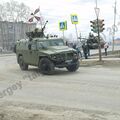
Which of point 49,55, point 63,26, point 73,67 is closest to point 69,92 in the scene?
point 49,55

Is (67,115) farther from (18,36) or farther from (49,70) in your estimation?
(18,36)

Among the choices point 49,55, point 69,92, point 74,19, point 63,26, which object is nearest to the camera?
point 69,92

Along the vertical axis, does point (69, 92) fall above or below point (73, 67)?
below

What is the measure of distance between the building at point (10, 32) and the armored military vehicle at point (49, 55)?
54.2m

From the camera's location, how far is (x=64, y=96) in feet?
39.8

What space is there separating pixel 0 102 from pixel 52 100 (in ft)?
5.05

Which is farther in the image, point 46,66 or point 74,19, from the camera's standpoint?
point 74,19

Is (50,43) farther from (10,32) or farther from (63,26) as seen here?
(10,32)

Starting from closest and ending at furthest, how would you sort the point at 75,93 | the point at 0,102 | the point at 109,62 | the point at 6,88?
the point at 0,102 → the point at 75,93 → the point at 6,88 → the point at 109,62

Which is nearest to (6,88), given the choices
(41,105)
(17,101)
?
(17,101)

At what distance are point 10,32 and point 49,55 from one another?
60420mm

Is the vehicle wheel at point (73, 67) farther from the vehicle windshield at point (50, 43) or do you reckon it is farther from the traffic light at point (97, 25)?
the traffic light at point (97, 25)

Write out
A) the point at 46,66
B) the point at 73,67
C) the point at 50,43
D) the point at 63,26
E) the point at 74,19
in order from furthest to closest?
the point at 63,26 → the point at 74,19 → the point at 50,43 → the point at 73,67 → the point at 46,66

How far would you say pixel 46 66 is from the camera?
63.4 ft
